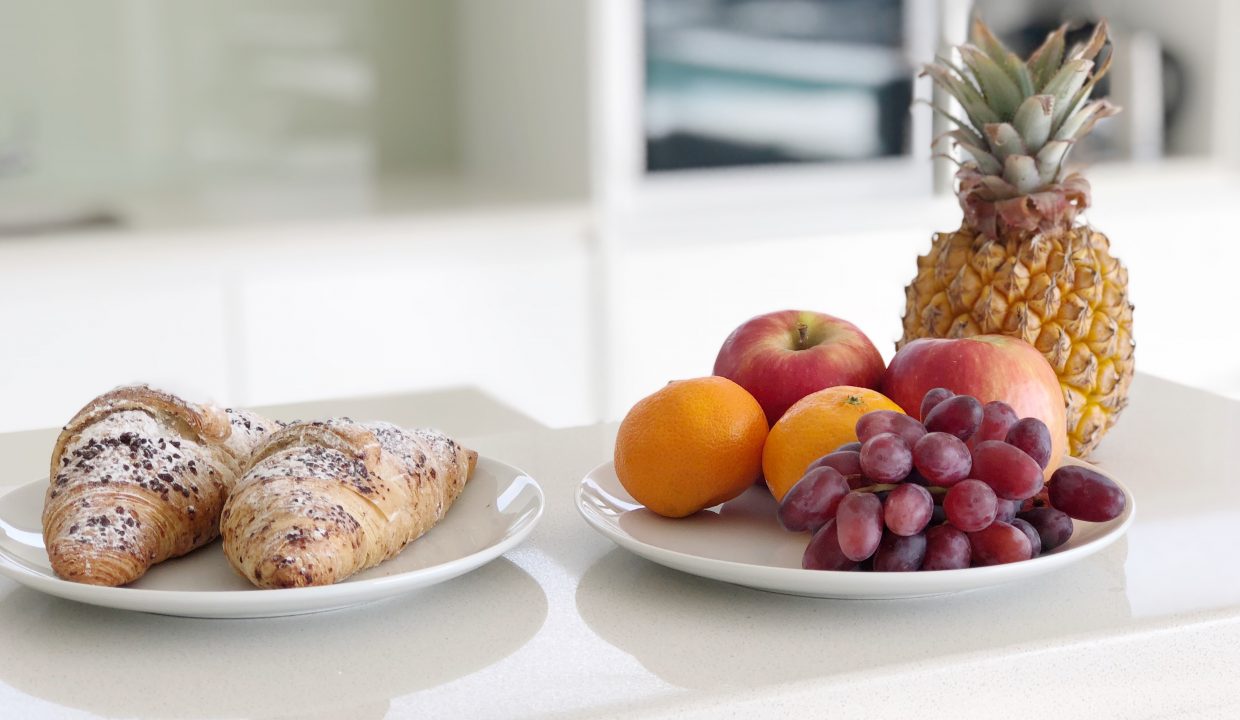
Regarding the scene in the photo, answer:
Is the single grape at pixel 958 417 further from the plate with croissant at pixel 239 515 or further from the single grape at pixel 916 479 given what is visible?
the plate with croissant at pixel 239 515

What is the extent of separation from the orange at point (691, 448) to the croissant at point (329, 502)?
0.11 metres

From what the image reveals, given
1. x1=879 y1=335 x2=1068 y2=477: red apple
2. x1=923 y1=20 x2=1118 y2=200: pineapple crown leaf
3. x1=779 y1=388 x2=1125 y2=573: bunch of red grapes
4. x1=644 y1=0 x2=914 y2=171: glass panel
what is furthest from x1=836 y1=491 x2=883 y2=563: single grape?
x1=644 y1=0 x2=914 y2=171: glass panel

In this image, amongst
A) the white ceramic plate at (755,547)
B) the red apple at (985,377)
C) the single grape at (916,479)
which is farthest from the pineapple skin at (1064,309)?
the single grape at (916,479)

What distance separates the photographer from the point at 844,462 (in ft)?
2.32

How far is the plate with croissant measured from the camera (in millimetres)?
653

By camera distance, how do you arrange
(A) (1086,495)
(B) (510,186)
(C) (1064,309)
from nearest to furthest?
1. (A) (1086,495)
2. (C) (1064,309)
3. (B) (510,186)

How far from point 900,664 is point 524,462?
0.45 meters

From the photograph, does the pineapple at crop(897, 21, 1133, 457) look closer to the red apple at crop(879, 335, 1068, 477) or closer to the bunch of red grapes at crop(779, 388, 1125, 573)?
the red apple at crop(879, 335, 1068, 477)

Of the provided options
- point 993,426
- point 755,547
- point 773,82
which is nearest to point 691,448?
point 755,547

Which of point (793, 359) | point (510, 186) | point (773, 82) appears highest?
point (773, 82)

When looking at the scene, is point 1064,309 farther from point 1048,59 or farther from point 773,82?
point 773,82

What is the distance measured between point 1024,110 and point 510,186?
1.96m

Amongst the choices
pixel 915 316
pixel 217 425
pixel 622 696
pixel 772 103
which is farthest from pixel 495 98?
pixel 622 696

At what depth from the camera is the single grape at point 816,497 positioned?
69cm
